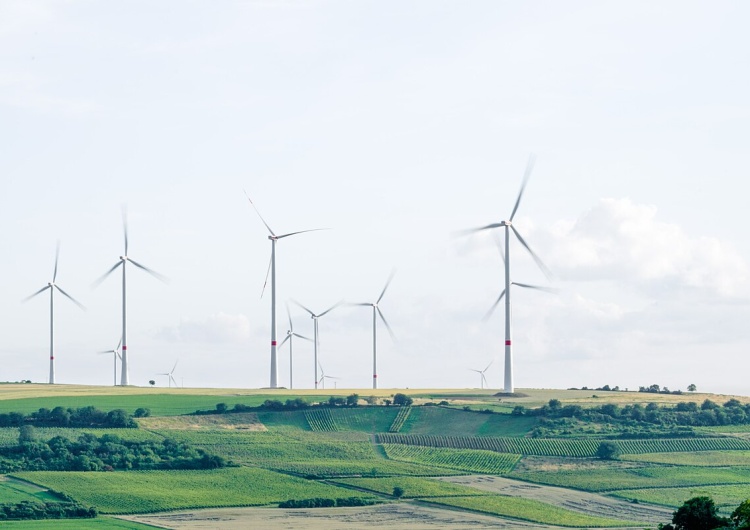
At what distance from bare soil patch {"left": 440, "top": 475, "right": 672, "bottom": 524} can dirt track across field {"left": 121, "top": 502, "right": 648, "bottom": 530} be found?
12.8 m

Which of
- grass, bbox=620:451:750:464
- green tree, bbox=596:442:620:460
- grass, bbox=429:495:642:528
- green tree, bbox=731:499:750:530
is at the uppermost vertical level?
green tree, bbox=731:499:750:530

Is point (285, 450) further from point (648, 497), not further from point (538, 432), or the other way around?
point (648, 497)

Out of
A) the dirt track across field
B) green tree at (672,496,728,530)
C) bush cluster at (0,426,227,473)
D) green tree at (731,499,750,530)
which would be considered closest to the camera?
green tree at (731,499,750,530)

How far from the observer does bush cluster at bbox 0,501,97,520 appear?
124 meters

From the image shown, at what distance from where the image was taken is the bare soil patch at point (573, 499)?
434ft

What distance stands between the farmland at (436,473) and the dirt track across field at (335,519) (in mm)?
2026

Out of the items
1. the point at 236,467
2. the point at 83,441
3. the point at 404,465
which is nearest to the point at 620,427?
the point at 404,465

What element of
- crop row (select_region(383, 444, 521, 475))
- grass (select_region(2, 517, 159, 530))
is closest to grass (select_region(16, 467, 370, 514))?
grass (select_region(2, 517, 159, 530))

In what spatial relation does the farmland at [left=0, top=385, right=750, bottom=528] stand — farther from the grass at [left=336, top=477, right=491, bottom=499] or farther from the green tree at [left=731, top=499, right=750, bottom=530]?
the green tree at [left=731, top=499, right=750, bottom=530]

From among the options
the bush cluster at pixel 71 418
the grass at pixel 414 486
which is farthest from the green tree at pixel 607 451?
the bush cluster at pixel 71 418

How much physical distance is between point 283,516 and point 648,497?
148 ft

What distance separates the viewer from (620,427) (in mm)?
197000

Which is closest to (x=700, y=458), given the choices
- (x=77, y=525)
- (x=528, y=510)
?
(x=528, y=510)

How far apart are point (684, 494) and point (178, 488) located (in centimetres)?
5965
